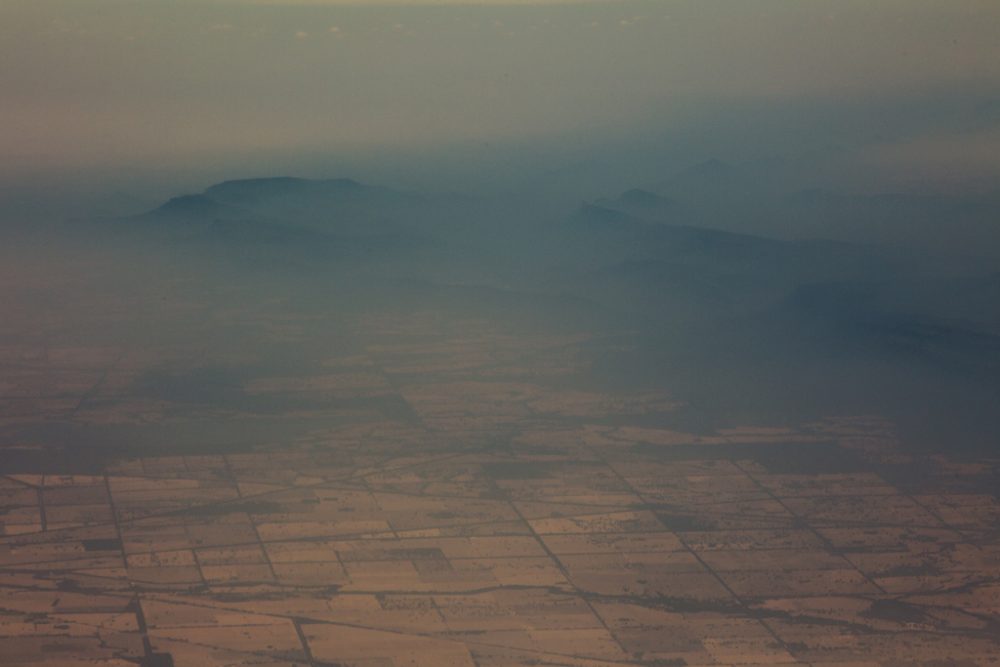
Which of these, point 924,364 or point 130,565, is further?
point 924,364

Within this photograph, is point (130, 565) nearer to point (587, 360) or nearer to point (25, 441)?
point (25, 441)

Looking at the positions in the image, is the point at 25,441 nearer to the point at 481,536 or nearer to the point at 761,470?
the point at 481,536

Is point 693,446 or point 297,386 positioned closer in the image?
point 693,446

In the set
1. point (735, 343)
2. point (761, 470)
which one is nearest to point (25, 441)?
point (761, 470)

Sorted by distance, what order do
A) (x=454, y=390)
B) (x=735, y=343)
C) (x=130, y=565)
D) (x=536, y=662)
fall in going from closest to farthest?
(x=536, y=662) → (x=130, y=565) → (x=454, y=390) → (x=735, y=343)

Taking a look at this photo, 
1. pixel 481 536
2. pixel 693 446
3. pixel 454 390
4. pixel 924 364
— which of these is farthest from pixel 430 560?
pixel 924 364

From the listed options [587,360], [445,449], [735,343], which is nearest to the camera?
[445,449]

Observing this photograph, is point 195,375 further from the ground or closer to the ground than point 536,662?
closer to the ground

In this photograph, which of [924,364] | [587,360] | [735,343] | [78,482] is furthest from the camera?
A: [735,343]

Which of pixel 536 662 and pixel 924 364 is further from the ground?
pixel 536 662
